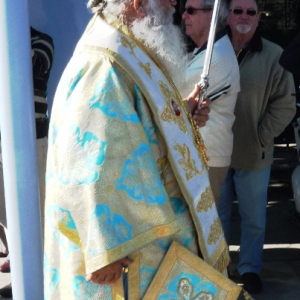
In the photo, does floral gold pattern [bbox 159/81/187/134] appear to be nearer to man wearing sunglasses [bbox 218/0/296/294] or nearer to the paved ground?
man wearing sunglasses [bbox 218/0/296/294]

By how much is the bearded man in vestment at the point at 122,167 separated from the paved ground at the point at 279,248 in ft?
5.68

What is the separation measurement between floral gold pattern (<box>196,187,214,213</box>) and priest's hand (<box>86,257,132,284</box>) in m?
0.31

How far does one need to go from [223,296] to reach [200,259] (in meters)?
0.14

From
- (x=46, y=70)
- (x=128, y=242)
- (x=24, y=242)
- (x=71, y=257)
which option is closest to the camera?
(x=128, y=242)

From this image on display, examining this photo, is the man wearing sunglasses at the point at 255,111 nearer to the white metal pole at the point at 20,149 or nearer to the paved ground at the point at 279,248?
the paved ground at the point at 279,248

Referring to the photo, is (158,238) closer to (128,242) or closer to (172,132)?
(128,242)

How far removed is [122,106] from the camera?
1.68 m

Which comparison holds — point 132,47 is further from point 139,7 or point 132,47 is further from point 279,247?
point 279,247

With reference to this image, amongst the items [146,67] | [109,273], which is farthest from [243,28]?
[109,273]

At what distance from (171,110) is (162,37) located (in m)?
0.25

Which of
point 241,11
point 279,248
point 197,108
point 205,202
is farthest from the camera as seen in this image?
point 279,248

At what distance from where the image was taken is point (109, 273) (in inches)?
65.9

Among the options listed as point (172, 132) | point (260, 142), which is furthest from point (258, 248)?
point (172, 132)

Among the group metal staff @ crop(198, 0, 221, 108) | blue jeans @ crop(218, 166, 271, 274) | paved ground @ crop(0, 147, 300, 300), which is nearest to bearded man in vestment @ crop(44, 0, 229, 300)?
metal staff @ crop(198, 0, 221, 108)
